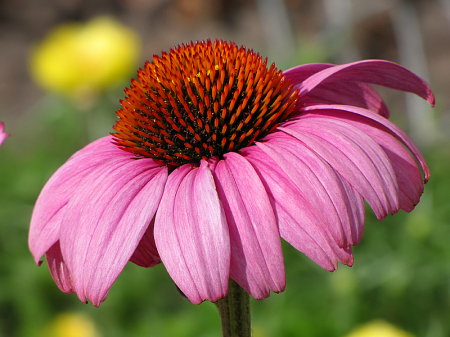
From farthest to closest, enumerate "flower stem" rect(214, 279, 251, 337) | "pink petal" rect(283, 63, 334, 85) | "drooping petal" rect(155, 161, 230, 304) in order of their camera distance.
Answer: "pink petal" rect(283, 63, 334, 85) → "flower stem" rect(214, 279, 251, 337) → "drooping petal" rect(155, 161, 230, 304)

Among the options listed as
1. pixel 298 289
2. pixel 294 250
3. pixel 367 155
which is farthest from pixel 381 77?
pixel 294 250

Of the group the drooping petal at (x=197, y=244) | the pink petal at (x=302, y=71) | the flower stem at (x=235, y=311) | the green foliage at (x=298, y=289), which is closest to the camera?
the drooping petal at (x=197, y=244)

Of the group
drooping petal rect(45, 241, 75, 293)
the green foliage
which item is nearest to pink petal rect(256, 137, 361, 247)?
drooping petal rect(45, 241, 75, 293)

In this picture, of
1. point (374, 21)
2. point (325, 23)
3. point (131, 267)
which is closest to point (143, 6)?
point (325, 23)

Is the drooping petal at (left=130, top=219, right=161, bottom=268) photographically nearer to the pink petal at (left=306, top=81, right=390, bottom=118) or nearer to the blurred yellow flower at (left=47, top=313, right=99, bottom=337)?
the pink petal at (left=306, top=81, right=390, bottom=118)

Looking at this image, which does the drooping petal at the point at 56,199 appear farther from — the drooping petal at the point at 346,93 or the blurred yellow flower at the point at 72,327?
the blurred yellow flower at the point at 72,327

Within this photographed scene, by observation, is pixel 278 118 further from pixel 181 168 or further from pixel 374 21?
pixel 374 21

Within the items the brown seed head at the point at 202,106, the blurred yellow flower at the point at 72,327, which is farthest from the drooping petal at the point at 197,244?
the blurred yellow flower at the point at 72,327
